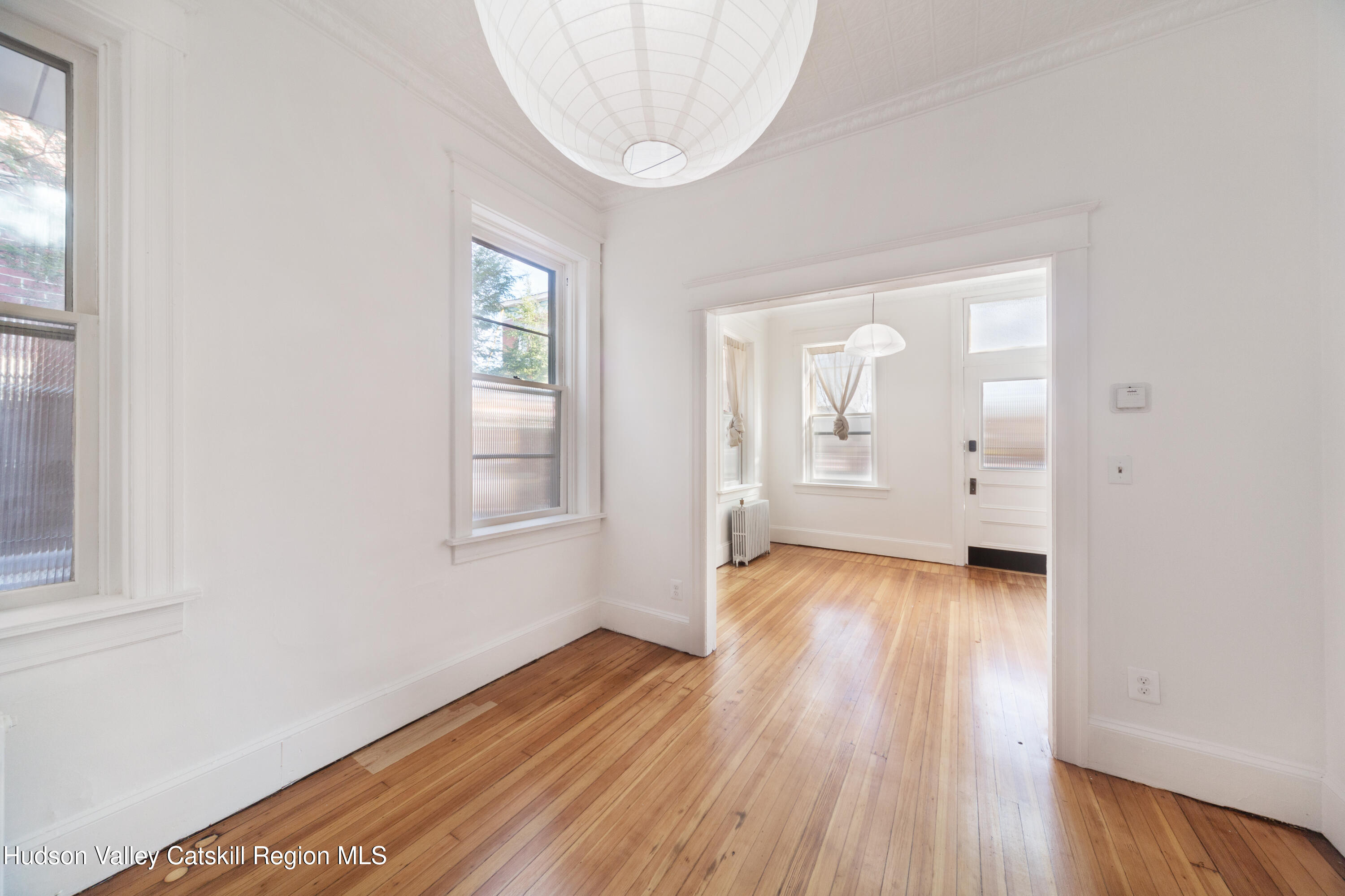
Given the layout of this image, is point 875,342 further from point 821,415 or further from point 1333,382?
point 1333,382

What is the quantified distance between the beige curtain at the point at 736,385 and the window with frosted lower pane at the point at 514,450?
2.64 metres

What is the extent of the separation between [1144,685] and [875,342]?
10.7 feet

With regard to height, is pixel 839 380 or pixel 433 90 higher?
pixel 433 90

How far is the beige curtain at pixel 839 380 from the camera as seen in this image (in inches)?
220

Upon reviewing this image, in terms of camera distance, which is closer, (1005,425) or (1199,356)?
(1199,356)

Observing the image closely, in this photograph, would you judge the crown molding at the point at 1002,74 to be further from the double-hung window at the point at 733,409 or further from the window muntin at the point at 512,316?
the double-hung window at the point at 733,409

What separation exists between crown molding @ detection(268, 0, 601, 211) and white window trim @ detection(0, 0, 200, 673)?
0.31 metres

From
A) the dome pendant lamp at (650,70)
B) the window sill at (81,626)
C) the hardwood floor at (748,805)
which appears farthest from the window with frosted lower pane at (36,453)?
the dome pendant lamp at (650,70)

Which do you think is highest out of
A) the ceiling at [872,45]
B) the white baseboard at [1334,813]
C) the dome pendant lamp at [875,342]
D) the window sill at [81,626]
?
the ceiling at [872,45]

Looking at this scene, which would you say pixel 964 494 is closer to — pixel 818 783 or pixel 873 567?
pixel 873 567

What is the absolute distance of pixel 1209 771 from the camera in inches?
69.6

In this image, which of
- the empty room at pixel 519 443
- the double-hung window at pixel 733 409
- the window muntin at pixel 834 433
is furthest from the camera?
the window muntin at pixel 834 433

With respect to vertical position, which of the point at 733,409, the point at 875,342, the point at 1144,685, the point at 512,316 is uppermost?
the point at 875,342

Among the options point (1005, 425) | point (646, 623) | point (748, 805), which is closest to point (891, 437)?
point (1005, 425)
